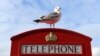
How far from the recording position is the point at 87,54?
5801mm

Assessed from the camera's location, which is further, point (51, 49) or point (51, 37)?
point (51, 37)

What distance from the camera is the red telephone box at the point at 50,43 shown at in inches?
227

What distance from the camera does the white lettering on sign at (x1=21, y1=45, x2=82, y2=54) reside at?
5770 millimetres

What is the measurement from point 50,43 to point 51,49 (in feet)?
0.66

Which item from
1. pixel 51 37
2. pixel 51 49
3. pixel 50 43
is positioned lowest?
pixel 51 49

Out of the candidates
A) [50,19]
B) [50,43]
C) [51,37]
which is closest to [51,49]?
[50,43]

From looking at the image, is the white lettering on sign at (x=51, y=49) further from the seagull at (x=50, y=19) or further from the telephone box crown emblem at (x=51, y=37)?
the seagull at (x=50, y=19)

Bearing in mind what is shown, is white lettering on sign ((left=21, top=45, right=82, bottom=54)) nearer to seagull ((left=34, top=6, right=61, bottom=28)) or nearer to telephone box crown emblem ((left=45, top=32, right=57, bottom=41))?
telephone box crown emblem ((left=45, top=32, right=57, bottom=41))

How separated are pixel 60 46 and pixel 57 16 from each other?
1372mm

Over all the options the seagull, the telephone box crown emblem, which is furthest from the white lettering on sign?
the seagull

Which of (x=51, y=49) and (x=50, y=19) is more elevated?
(x=50, y=19)

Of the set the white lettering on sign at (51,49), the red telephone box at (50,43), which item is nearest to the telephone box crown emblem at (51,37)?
the red telephone box at (50,43)

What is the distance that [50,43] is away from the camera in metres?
5.89

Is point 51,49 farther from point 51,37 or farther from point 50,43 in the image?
point 51,37
